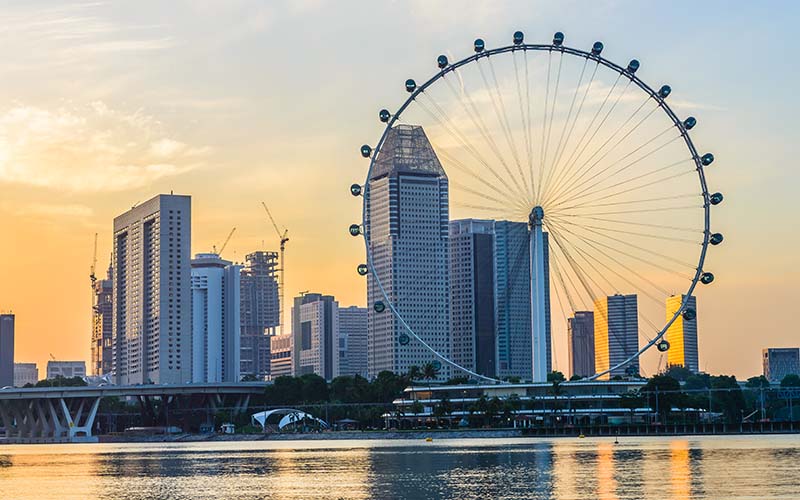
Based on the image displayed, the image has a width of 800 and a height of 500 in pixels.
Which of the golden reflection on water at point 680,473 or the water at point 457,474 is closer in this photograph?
the golden reflection on water at point 680,473

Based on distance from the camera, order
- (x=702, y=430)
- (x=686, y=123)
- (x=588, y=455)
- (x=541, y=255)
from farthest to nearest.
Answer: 1. (x=702, y=430)
2. (x=541, y=255)
3. (x=686, y=123)
4. (x=588, y=455)

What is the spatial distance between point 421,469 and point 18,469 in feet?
159

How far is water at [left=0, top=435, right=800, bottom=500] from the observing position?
259 feet

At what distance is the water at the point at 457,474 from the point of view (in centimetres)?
7881

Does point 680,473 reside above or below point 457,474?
above

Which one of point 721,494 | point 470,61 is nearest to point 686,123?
point 470,61

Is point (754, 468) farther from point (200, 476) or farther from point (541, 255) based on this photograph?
point (541, 255)

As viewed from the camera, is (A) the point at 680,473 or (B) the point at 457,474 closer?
(A) the point at 680,473

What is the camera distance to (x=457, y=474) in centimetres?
9575

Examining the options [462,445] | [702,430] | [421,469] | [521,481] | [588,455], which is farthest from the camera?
[702,430]

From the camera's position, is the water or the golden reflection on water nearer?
the golden reflection on water

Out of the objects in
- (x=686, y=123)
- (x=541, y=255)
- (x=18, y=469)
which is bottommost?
(x=18, y=469)

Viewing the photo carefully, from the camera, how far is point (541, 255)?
144 metres

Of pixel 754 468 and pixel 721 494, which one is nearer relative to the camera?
pixel 721 494
